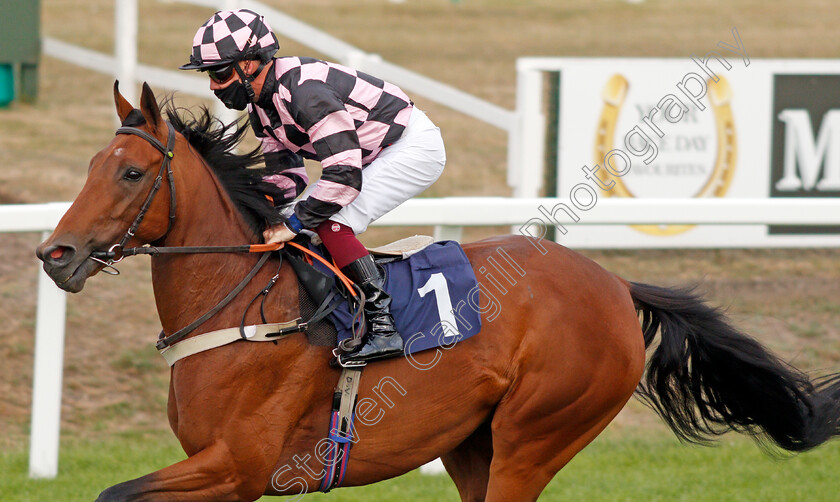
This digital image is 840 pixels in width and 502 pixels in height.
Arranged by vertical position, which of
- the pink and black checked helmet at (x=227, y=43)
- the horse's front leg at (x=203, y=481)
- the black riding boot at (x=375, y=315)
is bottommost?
the horse's front leg at (x=203, y=481)

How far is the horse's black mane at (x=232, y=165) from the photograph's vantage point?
337 cm

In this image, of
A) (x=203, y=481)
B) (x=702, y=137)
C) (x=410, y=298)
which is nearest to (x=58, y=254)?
(x=203, y=481)

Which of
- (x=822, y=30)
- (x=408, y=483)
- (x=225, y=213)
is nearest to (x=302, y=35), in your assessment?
(x=408, y=483)

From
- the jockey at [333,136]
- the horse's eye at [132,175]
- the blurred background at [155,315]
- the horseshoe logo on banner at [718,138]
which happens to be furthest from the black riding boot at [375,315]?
the horseshoe logo on banner at [718,138]

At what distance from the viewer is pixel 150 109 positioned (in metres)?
3.09

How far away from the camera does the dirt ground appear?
5.61m

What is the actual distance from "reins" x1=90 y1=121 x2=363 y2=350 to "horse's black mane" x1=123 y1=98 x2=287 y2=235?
11 cm

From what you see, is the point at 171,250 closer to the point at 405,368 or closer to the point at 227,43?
the point at 227,43

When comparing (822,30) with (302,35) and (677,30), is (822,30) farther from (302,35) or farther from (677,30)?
(302,35)

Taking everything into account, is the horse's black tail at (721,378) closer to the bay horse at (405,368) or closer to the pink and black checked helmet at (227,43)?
the bay horse at (405,368)

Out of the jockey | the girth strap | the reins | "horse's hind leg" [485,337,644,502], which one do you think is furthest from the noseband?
"horse's hind leg" [485,337,644,502]

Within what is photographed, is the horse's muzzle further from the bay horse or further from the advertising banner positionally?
the advertising banner

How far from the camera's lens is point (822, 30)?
1778cm

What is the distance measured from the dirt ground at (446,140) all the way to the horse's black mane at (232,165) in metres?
1.79
